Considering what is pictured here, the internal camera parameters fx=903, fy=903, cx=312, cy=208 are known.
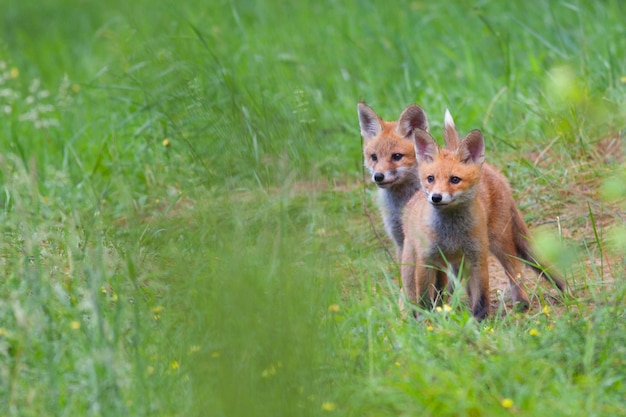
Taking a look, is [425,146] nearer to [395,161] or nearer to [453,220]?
[453,220]

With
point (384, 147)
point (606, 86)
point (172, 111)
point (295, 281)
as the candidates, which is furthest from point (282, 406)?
point (606, 86)

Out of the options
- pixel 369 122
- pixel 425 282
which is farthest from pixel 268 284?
pixel 369 122

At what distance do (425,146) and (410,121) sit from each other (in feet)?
2.46

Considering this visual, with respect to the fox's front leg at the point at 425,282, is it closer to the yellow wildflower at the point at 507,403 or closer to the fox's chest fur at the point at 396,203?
the fox's chest fur at the point at 396,203

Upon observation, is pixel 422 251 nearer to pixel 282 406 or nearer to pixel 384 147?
pixel 384 147

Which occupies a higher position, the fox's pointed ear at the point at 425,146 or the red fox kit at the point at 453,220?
the fox's pointed ear at the point at 425,146

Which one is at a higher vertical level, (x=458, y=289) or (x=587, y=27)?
(x=587, y=27)

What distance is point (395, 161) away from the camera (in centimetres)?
618

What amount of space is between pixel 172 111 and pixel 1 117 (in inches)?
183

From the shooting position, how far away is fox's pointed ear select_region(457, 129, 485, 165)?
5.36 meters

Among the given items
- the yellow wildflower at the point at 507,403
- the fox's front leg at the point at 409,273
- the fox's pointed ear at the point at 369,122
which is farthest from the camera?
the fox's pointed ear at the point at 369,122

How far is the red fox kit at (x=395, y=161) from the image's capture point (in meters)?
6.14

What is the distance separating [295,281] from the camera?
3.72 metres

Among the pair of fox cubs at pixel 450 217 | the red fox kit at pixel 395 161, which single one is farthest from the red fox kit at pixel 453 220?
the red fox kit at pixel 395 161
